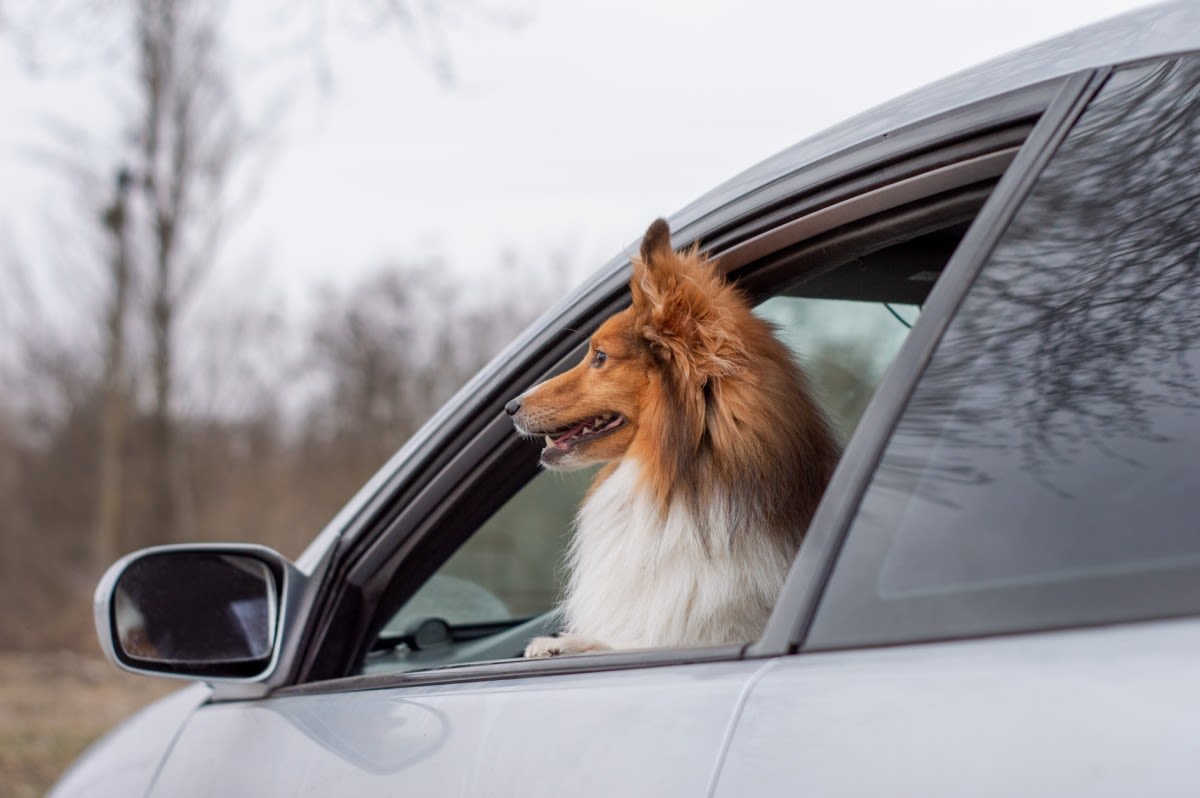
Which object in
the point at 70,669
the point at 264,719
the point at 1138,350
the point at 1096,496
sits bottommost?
the point at 70,669

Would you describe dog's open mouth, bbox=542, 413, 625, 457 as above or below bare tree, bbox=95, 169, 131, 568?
above

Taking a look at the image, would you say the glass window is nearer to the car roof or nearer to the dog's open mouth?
the car roof

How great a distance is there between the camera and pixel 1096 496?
1.05 m

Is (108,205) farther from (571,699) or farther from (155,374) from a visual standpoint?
(571,699)

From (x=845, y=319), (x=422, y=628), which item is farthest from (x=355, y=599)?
(x=845, y=319)

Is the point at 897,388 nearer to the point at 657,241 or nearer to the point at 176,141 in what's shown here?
the point at 657,241

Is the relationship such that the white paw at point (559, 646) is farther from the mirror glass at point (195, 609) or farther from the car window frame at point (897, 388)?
the car window frame at point (897, 388)

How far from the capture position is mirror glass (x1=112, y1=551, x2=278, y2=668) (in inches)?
90.4

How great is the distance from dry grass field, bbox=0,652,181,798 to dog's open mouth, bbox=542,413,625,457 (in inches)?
210

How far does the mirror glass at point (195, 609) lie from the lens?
7.54 ft

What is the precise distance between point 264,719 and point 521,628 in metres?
0.72

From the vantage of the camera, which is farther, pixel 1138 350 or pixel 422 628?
pixel 422 628

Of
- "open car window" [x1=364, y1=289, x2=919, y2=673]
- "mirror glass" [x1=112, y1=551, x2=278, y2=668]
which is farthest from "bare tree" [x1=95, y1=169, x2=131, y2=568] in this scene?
"mirror glass" [x1=112, y1=551, x2=278, y2=668]

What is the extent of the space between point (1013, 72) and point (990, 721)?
908mm
